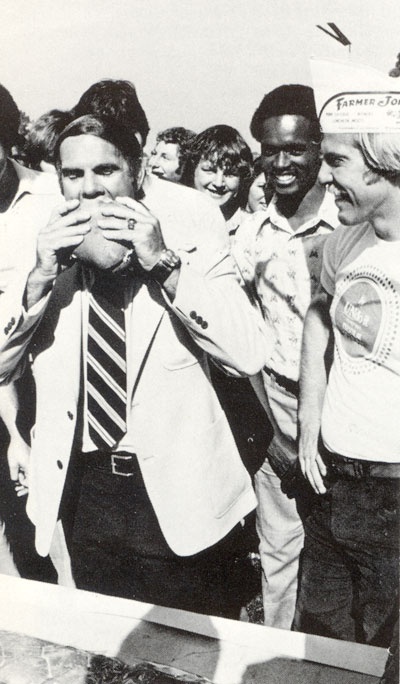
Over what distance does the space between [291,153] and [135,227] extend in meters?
0.59

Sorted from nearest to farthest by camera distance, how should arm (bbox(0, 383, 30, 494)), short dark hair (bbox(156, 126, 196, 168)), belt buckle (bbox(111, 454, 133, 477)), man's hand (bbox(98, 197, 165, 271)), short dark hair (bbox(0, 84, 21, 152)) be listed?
man's hand (bbox(98, 197, 165, 271)) < belt buckle (bbox(111, 454, 133, 477)) < short dark hair (bbox(0, 84, 21, 152)) < arm (bbox(0, 383, 30, 494)) < short dark hair (bbox(156, 126, 196, 168))

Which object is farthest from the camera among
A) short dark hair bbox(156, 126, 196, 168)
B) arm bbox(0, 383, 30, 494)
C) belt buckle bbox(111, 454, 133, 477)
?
short dark hair bbox(156, 126, 196, 168)

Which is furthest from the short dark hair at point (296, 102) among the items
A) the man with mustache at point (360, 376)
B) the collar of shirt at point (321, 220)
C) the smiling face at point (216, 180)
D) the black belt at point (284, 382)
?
the smiling face at point (216, 180)

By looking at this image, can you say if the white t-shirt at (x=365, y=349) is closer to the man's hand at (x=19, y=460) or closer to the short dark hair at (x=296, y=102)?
the short dark hair at (x=296, y=102)

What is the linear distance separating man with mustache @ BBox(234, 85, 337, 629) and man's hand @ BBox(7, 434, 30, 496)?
612mm

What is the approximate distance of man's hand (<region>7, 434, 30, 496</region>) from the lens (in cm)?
173

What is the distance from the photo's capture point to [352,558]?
134 centimetres

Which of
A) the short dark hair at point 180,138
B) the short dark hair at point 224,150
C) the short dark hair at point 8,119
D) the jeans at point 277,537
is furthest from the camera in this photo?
the short dark hair at point 180,138

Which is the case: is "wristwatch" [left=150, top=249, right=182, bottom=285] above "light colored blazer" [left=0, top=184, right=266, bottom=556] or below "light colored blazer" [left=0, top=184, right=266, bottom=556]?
above

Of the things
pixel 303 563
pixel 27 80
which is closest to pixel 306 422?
pixel 303 563

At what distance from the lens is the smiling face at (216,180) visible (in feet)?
7.50

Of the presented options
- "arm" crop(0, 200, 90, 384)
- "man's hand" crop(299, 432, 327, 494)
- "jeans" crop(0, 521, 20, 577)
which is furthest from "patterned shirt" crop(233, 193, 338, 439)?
"jeans" crop(0, 521, 20, 577)

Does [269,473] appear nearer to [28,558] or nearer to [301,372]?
[301,372]

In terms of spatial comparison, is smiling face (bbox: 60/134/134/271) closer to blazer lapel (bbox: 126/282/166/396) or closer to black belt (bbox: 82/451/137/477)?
blazer lapel (bbox: 126/282/166/396)
